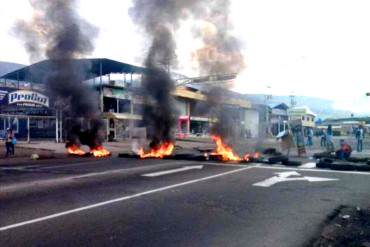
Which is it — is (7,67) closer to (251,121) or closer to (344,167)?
(251,121)

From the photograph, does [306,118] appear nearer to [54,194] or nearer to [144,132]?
[144,132]

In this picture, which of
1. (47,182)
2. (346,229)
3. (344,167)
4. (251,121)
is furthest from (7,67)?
(346,229)

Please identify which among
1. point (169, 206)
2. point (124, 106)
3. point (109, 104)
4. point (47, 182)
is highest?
point (109, 104)

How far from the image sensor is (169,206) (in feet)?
24.5

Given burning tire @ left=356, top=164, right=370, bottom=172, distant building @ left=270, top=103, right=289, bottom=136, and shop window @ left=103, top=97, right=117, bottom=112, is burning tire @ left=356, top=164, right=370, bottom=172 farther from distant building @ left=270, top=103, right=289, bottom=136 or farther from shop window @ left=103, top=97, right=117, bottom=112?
distant building @ left=270, top=103, right=289, bottom=136

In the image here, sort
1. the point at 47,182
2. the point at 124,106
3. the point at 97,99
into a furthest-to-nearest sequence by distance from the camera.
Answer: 1. the point at 124,106
2. the point at 97,99
3. the point at 47,182

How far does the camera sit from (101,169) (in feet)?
44.6

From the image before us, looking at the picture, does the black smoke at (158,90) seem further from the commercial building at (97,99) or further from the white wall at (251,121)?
the white wall at (251,121)

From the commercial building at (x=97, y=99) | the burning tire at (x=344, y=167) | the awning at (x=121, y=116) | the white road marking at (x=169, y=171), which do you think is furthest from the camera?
the awning at (x=121, y=116)

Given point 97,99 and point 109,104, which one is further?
point 109,104

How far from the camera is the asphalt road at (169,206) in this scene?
5.39m

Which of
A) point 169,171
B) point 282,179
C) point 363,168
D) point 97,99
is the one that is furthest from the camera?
point 97,99

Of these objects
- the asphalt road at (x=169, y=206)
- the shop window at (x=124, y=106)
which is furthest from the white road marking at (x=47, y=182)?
the shop window at (x=124, y=106)

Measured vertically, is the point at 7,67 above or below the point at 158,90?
above
